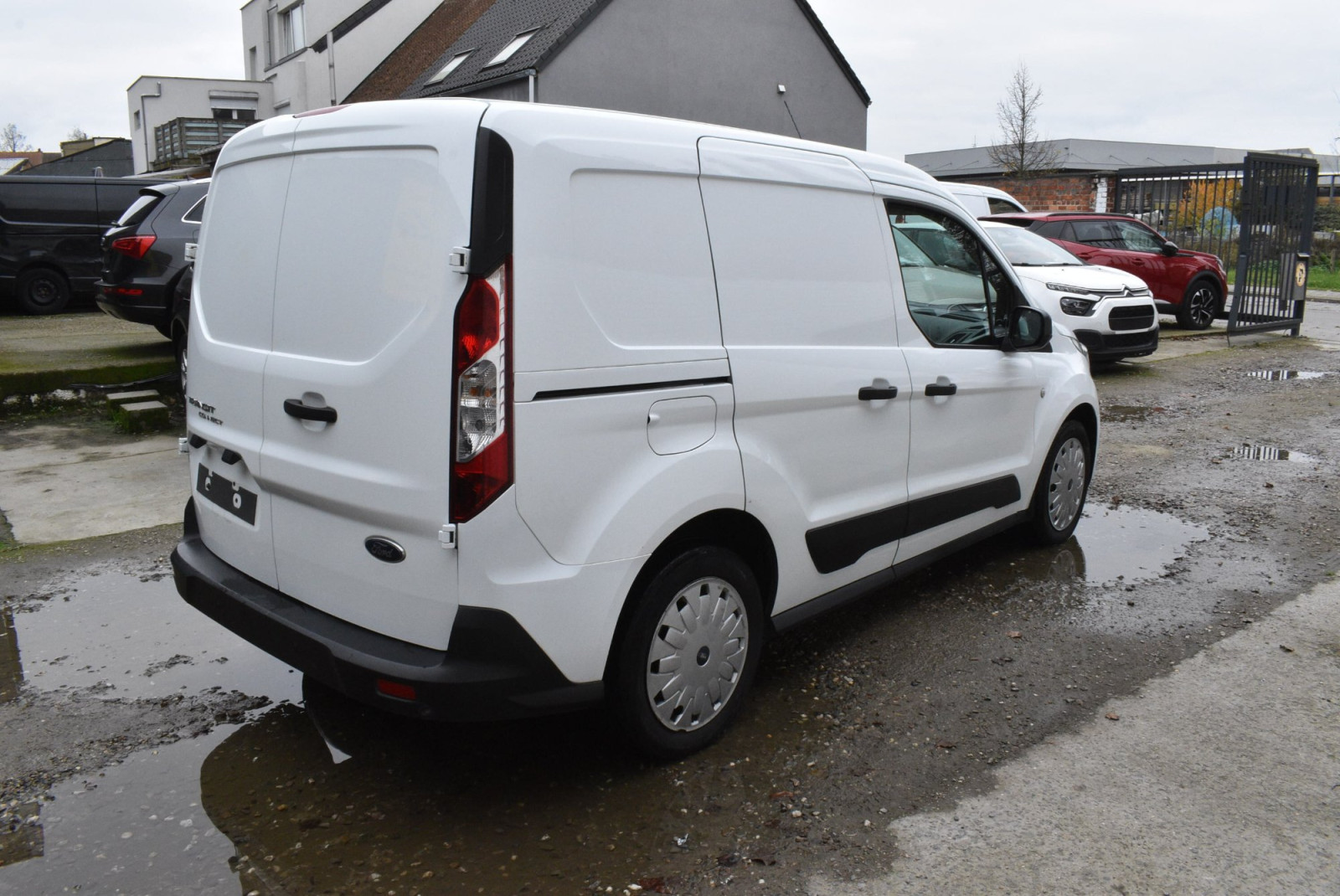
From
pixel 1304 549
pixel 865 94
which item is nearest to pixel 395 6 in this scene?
pixel 865 94

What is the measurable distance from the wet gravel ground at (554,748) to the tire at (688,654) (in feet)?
0.46

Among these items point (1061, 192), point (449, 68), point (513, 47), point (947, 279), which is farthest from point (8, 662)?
point (449, 68)

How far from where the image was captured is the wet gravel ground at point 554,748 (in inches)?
113

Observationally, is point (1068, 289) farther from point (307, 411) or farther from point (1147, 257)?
point (307, 411)

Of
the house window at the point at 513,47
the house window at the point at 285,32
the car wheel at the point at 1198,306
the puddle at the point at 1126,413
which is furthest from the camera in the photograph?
the house window at the point at 285,32

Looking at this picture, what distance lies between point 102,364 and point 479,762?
767 centimetres

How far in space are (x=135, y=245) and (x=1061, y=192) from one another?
1956 centimetres

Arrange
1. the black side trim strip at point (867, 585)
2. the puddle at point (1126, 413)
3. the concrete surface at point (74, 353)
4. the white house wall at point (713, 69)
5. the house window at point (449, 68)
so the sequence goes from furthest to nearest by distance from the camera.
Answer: the house window at point (449, 68)
the white house wall at point (713, 69)
the puddle at point (1126, 413)
the concrete surface at point (74, 353)
the black side trim strip at point (867, 585)

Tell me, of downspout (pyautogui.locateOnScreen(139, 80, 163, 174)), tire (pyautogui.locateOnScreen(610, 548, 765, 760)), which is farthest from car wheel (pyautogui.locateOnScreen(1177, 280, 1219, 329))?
downspout (pyautogui.locateOnScreen(139, 80, 163, 174))

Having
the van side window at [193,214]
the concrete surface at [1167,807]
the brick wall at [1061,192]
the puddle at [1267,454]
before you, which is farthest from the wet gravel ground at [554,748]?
the brick wall at [1061,192]

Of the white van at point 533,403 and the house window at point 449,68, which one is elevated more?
the house window at point 449,68

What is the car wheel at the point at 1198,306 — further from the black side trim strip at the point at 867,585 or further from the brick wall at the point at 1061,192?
the black side trim strip at the point at 867,585

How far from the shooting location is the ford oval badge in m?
2.84

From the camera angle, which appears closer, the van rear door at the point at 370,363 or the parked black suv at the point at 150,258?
the van rear door at the point at 370,363
